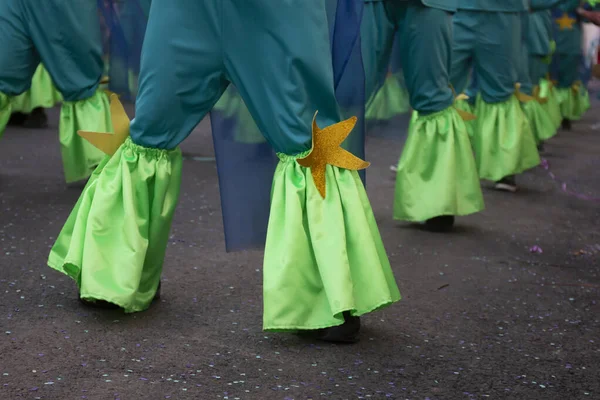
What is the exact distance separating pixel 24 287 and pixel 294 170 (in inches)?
40.8

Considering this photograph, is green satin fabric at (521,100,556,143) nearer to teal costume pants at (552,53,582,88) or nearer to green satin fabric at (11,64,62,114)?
teal costume pants at (552,53,582,88)

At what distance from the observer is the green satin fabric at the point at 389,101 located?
420 cm

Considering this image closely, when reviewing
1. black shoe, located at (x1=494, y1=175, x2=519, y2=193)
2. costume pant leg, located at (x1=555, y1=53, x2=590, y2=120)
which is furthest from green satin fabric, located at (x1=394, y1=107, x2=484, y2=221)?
costume pant leg, located at (x1=555, y1=53, x2=590, y2=120)

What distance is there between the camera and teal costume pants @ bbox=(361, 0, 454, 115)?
3845 mm

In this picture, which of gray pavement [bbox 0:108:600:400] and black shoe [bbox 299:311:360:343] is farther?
black shoe [bbox 299:311:360:343]

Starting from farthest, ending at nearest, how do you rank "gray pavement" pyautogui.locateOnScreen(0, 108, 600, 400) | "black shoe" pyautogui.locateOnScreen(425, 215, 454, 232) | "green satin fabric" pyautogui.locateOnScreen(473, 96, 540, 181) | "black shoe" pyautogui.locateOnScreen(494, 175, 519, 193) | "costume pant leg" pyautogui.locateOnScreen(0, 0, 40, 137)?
1. "black shoe" pyautogui.locateOnScreen(494, 175, 519, 193)
2. "green satin fabric" pyautogui.locateOnScreen(473, 96, 540, 181)
3. "black shoe" pyautogui.locateOnScreen(425, 215, 454, 232)
4. "costume pant leg" pyautogui.locateOnScreen(0, 0, 40, 137)
5. "gray pavement" pyautogui.locateOnScreen(0, 108, 600, 400)

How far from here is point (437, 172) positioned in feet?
13.7

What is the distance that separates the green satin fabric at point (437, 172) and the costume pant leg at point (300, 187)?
5.42 feet

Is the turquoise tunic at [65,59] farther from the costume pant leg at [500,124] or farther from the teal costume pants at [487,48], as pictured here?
the costume pant leg at [500,124]

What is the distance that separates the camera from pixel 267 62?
2.48m

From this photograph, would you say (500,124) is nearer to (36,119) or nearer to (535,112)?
(535,112)

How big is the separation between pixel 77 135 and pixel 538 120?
3.84 metres

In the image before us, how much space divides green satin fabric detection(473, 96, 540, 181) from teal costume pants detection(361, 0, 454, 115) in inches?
59.1

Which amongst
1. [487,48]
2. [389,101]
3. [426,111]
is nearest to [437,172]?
[426,111]
